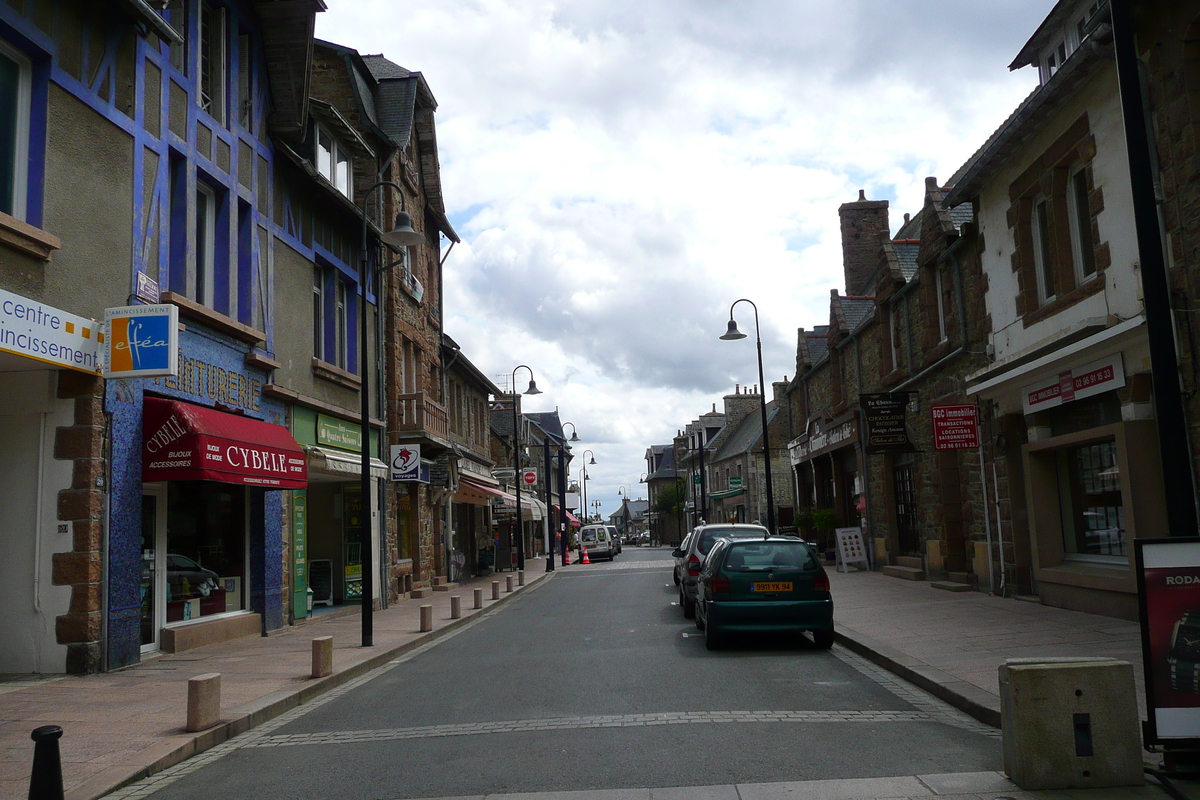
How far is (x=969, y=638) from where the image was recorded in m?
11.3

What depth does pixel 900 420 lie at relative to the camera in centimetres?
2008

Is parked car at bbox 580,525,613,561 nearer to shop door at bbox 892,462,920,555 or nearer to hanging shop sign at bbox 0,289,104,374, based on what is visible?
shop door at bbox 892,462,920,555

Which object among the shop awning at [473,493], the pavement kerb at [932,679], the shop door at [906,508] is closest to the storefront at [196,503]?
the pavement kerb at [932,679]

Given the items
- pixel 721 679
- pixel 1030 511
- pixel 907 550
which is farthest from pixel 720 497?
pixel 721 679

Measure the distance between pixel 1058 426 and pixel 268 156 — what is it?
13394mm

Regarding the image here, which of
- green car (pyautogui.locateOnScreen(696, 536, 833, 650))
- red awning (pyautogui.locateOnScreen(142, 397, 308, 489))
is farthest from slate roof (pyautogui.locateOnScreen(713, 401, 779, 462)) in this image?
red awning (pyautogui.locateOnScreen(142, 397, 308, 489))

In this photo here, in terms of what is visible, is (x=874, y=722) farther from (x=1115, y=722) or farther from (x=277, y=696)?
(x=277, y=696)

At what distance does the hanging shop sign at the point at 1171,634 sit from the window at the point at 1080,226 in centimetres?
850

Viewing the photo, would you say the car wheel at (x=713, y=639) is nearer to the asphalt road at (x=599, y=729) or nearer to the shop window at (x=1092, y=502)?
the asphalt road at (x=599, y=729)

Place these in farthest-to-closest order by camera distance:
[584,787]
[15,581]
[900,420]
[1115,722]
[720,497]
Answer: [720,497]
[900,420]
[15,581]
[584,787]
[1115,722]

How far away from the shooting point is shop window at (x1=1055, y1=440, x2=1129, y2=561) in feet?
41.3

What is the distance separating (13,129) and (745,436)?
2152 inches

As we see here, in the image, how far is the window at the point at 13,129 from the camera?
10.0 meters

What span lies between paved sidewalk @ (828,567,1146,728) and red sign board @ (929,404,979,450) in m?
2.60
